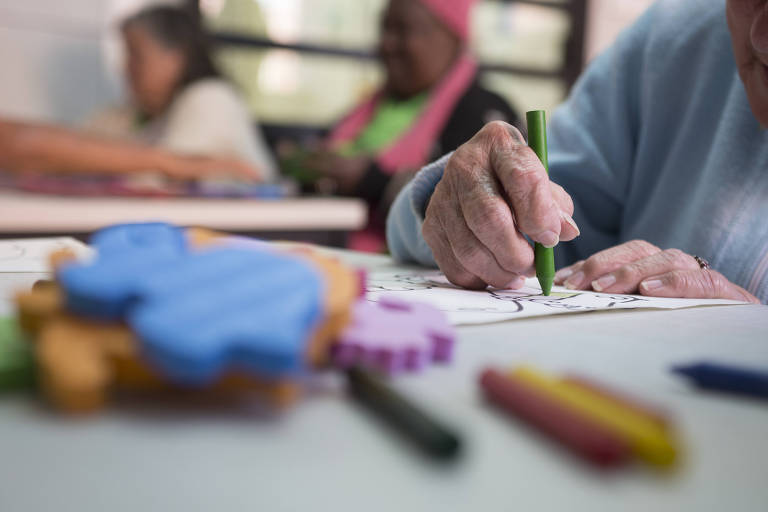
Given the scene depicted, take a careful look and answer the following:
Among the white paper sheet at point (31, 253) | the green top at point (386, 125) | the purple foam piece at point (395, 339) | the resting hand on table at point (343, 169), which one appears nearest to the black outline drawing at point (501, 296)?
the purple foam piece at point (395, 339)

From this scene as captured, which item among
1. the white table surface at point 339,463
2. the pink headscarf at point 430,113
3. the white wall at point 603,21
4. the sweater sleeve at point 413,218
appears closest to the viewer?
the white table surface at point 339,463

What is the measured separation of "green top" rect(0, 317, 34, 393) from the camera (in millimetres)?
238

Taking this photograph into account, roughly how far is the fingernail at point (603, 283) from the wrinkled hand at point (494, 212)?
0.18ft

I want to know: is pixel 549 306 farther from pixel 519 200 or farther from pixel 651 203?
pixel 651 203

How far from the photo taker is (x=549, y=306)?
1.46 ft

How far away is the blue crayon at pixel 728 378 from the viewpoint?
10.0 inches

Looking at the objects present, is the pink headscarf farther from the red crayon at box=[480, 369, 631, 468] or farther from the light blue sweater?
the red crayon at box=[480, 369, 631, 468]

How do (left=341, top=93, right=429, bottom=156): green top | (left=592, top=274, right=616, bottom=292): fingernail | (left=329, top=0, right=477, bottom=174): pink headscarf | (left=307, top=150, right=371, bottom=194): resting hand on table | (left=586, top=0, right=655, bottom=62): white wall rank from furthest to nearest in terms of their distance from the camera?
(left=586, top=0, right=655, bottom=62): white wall < (left=341, top=93, right=429, bottom=156): green top < (left=329, top=0, right=477, bottom=174): pink headscarf < (left=307, top=150, right=371, bottom=194): resting hand on table < (left=592, top=274, right=616, bottom=292): fingernail

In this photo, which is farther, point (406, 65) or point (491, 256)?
point (406, 65)

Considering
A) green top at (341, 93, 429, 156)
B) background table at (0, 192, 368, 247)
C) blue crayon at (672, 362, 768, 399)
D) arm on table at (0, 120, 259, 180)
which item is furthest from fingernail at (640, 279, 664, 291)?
green top at (341, 93, 429, 156)

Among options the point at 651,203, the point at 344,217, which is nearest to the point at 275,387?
the point at 651,203

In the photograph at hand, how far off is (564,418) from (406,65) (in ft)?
6.29

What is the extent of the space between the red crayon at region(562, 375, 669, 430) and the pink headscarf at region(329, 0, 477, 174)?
5.02 ft

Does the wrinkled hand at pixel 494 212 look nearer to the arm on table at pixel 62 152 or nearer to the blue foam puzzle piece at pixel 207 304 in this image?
the blue foam puzzle piece at pixel 207 304
